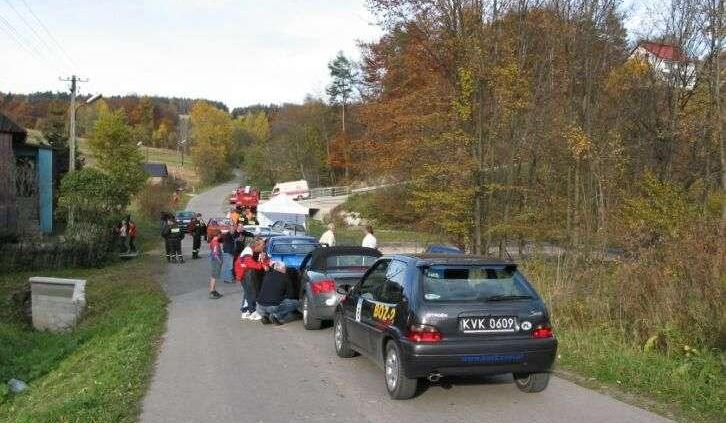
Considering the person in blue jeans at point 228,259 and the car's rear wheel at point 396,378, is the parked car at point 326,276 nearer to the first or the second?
the car's rear wheel at point 396,378

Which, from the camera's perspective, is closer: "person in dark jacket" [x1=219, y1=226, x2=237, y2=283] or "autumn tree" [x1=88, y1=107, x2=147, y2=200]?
"person in dark jacket" [x1=219, y1=226, x2=237, y2=283]

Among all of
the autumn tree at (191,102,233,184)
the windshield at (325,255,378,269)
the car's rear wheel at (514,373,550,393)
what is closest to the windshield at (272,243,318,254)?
the windshield at (325,255,378,269)

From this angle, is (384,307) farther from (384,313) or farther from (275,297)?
(275,297)

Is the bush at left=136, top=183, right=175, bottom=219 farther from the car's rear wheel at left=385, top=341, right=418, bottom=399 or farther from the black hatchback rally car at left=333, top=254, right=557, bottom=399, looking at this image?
the black hatchback rally car at left=333, top=254, right=557, bottom=399

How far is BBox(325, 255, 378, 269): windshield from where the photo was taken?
13219mm

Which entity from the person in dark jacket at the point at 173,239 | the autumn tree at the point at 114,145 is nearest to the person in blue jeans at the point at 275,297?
the person in dark jacket at the point at 173,239

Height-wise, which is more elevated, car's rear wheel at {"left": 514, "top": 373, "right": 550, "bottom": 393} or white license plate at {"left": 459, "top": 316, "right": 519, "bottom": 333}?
white license plate at {"left": 459, "top": 316, "right": 519, "bottom": 333}

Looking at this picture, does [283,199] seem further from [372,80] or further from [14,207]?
[372,80]

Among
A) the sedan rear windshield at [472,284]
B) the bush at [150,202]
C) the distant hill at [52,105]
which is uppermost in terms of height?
the distant hill at [52,105]

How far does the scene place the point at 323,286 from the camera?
40.7 feet

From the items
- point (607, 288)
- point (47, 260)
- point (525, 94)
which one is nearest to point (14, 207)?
point (47, 260)

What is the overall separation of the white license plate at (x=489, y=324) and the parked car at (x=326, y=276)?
4.88 meters

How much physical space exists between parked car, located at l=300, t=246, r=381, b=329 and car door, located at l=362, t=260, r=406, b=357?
135 inches

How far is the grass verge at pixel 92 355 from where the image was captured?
7.47 meters
